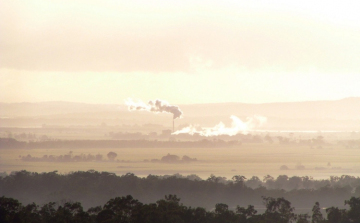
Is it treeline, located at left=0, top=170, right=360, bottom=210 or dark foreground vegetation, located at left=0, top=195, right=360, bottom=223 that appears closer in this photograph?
dark foreground vegetation, located at left=0, top=195, right=360, bottom=223

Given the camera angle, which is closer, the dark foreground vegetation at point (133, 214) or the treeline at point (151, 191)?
the dark foreground vegetation at point (133, 214)

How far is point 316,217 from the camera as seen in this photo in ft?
279

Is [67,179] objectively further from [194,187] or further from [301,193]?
[301,193]

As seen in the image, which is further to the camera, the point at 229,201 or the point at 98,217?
the point at 229,201

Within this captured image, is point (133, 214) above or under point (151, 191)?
under

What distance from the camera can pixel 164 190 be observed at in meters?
165

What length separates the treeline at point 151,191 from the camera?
15488 cm

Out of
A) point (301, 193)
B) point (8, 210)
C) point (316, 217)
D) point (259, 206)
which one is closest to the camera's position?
point (8, 210)

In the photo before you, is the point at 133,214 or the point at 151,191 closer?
the point at 133,214

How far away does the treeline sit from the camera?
154875mm

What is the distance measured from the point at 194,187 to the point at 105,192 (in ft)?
77.5

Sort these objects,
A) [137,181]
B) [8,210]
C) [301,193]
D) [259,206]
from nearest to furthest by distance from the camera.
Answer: [8,210] → [259,206] → [301,193] → [137,181]

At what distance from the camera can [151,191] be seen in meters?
163

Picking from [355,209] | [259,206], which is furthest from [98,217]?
[259,206]
